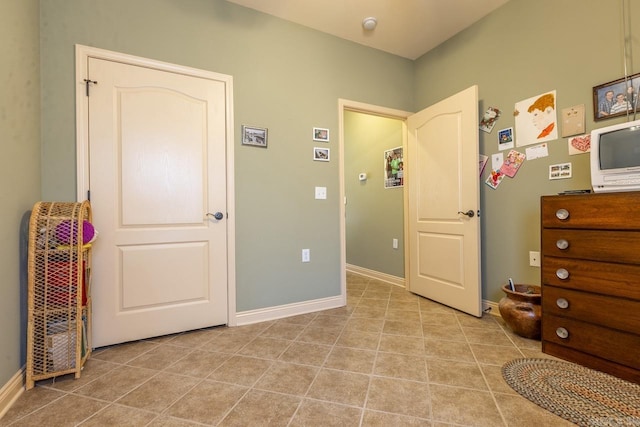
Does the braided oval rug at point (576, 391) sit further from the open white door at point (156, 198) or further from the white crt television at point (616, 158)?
the open white door at point (156, 198)

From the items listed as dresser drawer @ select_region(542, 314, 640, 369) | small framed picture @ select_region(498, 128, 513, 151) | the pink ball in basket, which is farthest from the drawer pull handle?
the pink ball in basket

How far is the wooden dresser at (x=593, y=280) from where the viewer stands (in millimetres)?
1440

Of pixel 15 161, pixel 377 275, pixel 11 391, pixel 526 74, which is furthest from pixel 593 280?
pixel 15 161

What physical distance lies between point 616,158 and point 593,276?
654mm

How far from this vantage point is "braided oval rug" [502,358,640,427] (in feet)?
3.97

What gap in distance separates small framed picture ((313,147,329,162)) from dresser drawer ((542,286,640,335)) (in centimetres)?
194

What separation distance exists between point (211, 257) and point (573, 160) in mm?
2794

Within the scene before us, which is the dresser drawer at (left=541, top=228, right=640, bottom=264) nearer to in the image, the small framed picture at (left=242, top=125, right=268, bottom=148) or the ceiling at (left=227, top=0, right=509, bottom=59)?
the ceiling at (left=227, top=0, right=509, bottom=59)

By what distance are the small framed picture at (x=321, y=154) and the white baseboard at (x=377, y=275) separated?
1789 mm

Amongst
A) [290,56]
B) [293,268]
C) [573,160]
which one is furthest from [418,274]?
[290,56]

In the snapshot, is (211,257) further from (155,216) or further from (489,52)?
(489,52)

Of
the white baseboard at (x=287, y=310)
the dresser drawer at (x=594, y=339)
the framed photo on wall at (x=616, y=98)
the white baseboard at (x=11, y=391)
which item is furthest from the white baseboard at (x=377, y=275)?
the white baseboard at (x=11, y=391)

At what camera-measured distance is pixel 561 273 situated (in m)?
1.69

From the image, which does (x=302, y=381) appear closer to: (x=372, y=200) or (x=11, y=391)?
(x=11, y=391)
